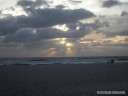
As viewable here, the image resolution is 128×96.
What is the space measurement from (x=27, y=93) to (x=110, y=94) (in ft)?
23.7

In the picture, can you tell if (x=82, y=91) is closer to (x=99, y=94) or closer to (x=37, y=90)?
(x=99, y=94)

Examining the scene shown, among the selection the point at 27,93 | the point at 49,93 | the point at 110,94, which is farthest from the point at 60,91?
the point at 110,94

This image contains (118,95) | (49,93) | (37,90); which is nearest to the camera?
(118,95)

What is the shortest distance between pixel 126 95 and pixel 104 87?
5.12m

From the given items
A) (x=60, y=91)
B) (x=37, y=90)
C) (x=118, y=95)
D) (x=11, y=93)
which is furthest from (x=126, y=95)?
(x=11, y=93)

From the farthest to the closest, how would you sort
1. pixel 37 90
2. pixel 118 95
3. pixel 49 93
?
pixel 37 90 < pixel 49 93 < pixel 118 95

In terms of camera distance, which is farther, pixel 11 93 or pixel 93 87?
pixel 93 87

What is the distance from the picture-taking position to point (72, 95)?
2266 centimetres

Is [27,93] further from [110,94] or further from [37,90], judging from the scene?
[110,94]

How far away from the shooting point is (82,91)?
2478 centimetres

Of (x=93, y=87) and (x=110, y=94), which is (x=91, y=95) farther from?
(x=93, y=87)

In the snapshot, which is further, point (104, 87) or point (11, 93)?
point (104, 87)

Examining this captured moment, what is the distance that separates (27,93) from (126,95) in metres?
8.48

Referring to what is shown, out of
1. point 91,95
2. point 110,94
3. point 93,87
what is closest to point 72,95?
point 91,95
